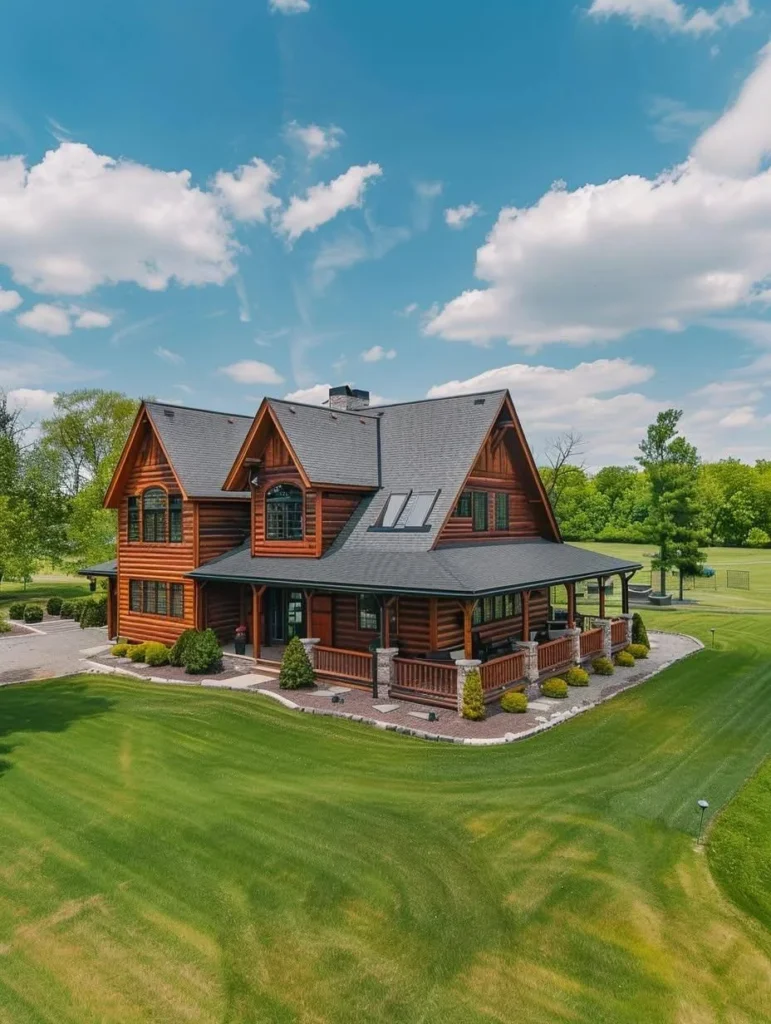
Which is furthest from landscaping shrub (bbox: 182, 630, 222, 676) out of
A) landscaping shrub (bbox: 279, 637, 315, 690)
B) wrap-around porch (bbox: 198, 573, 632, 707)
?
landscaping shrub (bbox: 279, 637, 315, 690)

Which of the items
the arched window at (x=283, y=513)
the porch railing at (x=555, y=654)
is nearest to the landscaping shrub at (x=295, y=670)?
the arched window at (x=283, y=513)

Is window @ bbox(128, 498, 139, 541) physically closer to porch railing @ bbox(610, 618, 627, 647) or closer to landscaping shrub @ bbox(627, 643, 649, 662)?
porch railing @ bbox(610, 618, 627, 647)

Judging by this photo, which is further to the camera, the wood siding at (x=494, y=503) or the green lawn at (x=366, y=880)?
the wood siding at (x=494, y=503)

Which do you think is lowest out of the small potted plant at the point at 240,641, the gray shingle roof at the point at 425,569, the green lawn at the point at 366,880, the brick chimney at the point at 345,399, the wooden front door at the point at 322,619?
the green lawn at the point at 366,880

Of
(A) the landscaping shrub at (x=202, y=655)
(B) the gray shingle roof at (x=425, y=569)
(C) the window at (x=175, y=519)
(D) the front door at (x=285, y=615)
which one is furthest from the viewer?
(C) the window at (x=175, y=519)

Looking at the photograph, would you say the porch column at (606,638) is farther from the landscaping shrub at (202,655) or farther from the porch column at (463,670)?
the landscaping shrub at (202,655)

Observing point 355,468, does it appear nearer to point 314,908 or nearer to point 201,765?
point 201,765

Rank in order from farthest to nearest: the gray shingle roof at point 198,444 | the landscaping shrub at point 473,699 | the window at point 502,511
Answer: the gray shingle roof at point 198,444, the window at point 502,511, the landscaping shrub at point 473,699
